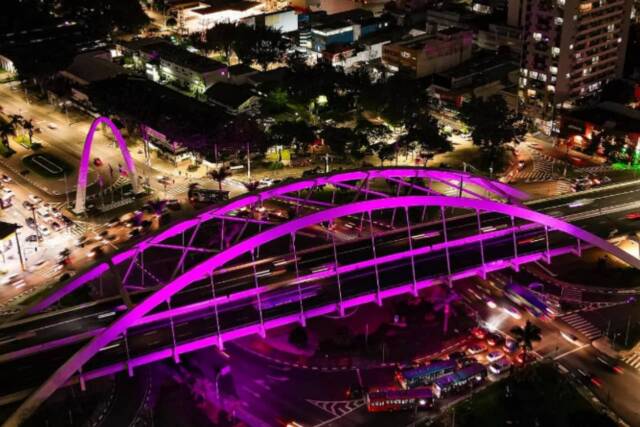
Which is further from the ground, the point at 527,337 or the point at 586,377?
the point at 527,337

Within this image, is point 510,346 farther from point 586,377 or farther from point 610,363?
point 610,363

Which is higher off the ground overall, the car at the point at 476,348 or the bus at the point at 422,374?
the bus at the point at 422,374

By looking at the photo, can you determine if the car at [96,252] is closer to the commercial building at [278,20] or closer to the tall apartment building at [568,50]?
the tall apartment building at [568,50]

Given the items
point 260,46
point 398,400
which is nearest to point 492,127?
point 398,400

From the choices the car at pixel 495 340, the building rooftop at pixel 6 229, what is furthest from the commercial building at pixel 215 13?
the car at pixel 495 340

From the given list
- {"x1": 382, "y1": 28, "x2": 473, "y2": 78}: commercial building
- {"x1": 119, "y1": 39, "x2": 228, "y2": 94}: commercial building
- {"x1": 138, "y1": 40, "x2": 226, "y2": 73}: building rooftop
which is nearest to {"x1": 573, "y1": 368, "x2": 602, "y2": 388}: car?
{"x1": 382, "y1": 28, "x2": 473, "y2": 78}: commercial building

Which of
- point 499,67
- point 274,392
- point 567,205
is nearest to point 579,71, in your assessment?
point 499,67
